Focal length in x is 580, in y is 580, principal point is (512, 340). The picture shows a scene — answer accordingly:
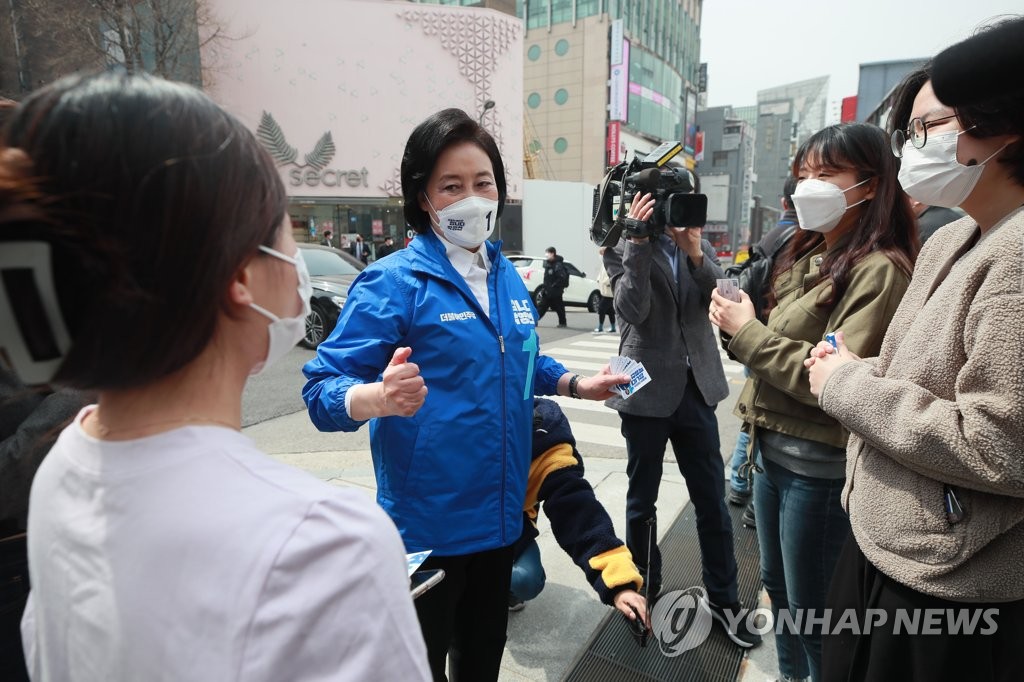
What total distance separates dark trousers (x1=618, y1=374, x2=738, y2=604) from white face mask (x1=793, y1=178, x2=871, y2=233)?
0.91 metres

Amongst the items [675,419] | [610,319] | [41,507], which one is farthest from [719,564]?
[610,319]

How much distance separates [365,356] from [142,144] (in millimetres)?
1080

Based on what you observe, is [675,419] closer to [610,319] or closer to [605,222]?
[605,222]

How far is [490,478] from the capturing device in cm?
171

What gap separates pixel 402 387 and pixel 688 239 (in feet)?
5.61

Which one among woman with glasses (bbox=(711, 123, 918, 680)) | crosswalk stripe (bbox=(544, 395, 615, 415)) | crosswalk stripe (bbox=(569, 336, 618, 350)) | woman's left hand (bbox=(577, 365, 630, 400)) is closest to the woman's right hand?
woman's left hand (bbox=(577, 365, 630, 400))

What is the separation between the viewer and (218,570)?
0.63 meters

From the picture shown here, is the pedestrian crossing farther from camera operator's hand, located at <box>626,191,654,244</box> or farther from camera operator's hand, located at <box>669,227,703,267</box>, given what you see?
camera operator's hand, located at <box>626,191,654,244</box>

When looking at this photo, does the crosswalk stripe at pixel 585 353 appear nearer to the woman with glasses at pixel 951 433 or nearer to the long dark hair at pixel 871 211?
the long dark hair at pixel 871 211

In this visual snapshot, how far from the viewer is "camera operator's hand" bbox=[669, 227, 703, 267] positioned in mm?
2617

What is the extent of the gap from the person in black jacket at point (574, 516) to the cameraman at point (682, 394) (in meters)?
0.69

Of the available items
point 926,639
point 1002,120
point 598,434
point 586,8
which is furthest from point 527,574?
point 586,8

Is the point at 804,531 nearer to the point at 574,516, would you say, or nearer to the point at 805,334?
the point at 805,334

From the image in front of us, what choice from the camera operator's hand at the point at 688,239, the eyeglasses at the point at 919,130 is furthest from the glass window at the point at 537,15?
the eyeglasses at the point at 919,130
